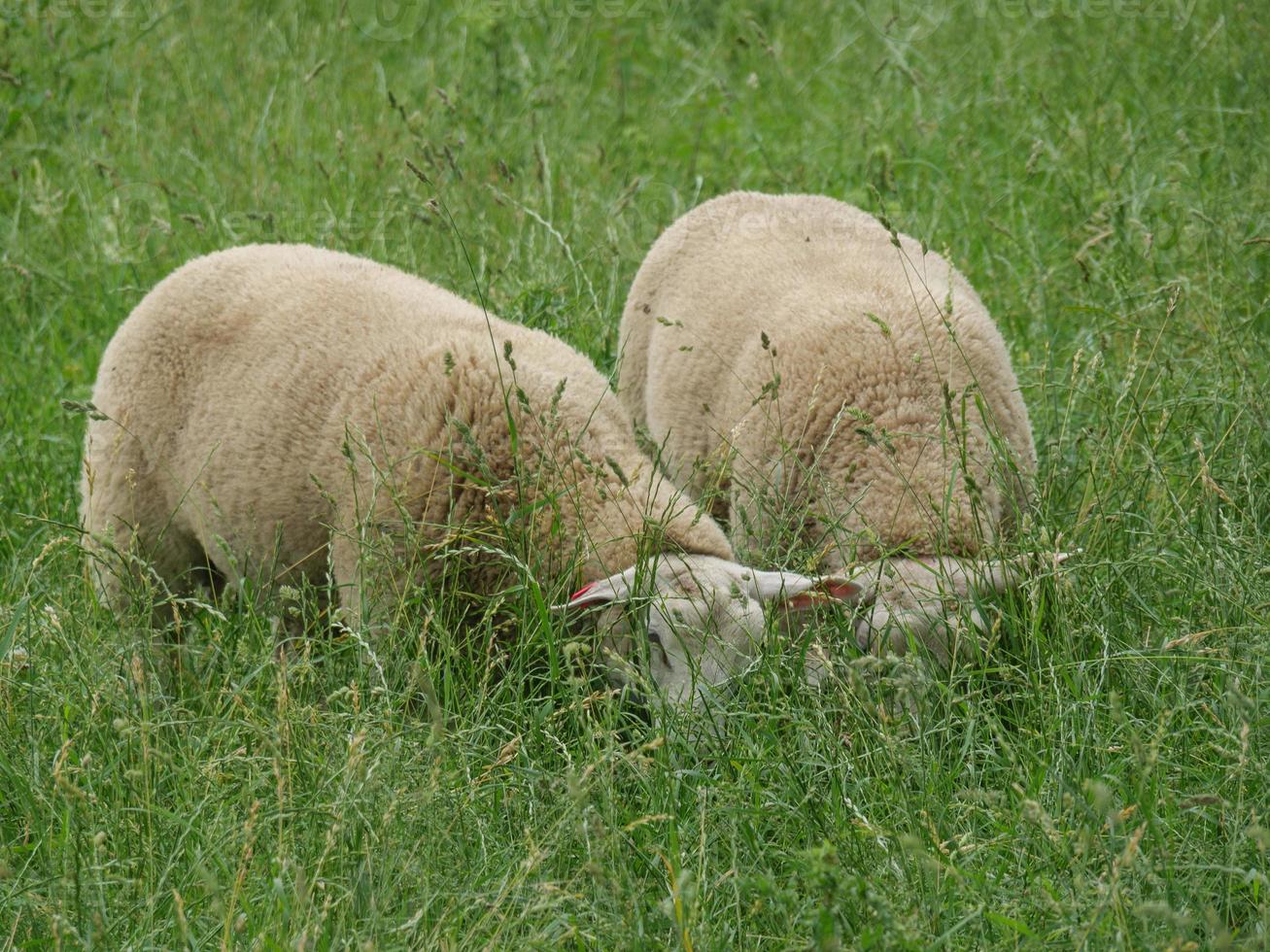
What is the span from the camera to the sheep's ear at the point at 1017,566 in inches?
124

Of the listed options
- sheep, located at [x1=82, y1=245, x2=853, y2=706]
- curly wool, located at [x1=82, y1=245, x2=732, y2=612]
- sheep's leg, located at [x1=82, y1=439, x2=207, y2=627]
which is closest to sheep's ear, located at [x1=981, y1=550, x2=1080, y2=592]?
sheep, located at [x1=82, y1=245, x2=853, y2=706]

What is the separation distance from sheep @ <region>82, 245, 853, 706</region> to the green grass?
18 centimetres

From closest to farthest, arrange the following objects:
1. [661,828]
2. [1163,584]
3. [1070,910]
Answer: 1. [1070,910]
2. [661,828]
3. [1163,584]

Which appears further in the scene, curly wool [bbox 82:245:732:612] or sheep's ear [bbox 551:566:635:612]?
curly wool [bbox 82:245:732:612]

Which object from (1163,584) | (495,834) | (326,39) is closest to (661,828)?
(495,834)

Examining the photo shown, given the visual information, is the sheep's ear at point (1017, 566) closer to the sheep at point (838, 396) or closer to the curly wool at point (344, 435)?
the sheep at point (838, 396)

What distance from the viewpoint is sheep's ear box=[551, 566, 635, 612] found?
10.4ft

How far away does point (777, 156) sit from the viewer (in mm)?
6820

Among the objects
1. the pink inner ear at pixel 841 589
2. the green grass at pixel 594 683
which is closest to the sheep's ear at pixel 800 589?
the pink inner ear at pixel 841 589

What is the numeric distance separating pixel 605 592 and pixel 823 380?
50.7 inches

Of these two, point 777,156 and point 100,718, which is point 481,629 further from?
point 777,156

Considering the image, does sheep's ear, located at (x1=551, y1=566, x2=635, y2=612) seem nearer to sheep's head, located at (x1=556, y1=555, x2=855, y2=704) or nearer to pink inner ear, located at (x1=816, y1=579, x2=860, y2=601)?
sheep's head, located at (x1=556, y1=555, x2=855, y2=704)

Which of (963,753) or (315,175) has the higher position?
(315,175)

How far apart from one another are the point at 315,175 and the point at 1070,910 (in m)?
5.04
